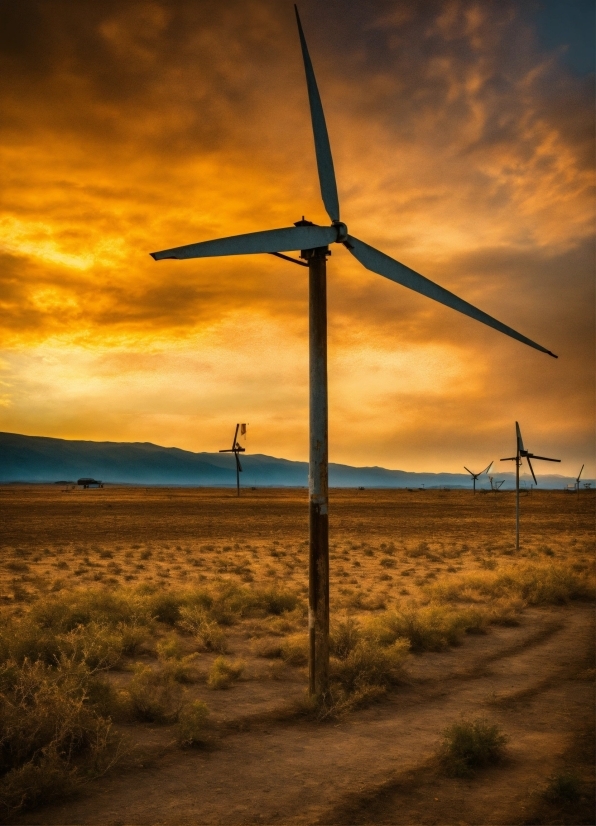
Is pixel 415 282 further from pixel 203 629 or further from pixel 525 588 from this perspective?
pixel 525 588

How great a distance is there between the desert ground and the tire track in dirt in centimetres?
3

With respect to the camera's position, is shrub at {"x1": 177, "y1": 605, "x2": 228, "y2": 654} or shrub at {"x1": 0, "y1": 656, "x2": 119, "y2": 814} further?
shrub at {"x1": 177, "y1": 605, "x2": 228, "y2": 654}

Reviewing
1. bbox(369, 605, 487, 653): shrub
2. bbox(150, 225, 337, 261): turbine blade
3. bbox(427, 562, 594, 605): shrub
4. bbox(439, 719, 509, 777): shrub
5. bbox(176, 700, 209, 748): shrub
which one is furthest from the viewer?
bbox(427, 562, 594, 605): shrub

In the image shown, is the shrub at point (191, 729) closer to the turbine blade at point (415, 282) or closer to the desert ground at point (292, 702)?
the desert ground at point (292, 702)

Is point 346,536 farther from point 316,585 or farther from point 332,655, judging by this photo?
point 316,585

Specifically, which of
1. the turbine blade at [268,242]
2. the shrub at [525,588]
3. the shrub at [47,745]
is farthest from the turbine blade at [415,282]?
the shrub at [525,588]

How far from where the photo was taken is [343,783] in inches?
277

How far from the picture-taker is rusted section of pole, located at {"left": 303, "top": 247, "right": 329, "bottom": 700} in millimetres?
9211

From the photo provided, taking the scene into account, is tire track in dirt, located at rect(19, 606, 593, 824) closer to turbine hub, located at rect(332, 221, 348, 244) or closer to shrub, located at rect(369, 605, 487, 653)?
shrub, located at rect(369, 605, 487, 653)

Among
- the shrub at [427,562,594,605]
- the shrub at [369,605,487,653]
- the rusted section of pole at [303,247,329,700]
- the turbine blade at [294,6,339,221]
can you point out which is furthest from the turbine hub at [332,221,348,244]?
the shrub at [427,562,594,605]

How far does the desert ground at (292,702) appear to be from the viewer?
656 centimetres

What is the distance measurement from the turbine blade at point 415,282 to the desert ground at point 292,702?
19.9ft

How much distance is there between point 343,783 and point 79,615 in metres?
8.53

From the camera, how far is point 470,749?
7531 millimetres
